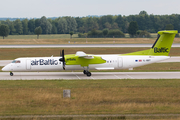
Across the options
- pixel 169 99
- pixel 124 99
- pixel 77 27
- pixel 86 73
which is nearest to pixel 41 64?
pixel 86 73

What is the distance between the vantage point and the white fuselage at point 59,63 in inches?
1193

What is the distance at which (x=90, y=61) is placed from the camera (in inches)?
1204

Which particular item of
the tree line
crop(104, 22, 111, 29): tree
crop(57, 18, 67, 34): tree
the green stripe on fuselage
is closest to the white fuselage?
the green stripe on fuselage

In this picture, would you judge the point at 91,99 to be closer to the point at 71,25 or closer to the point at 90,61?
the point at 90,61

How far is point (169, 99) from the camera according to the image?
1814cm

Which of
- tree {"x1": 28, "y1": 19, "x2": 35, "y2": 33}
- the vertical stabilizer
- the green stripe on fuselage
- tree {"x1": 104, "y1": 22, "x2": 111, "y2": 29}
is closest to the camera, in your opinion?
the green stripe on fuselage

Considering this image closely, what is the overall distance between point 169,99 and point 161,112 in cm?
398

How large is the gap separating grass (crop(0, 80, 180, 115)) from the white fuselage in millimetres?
6181

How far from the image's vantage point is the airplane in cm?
3027

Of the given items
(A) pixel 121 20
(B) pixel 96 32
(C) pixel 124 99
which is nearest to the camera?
(C) pixel 124 99

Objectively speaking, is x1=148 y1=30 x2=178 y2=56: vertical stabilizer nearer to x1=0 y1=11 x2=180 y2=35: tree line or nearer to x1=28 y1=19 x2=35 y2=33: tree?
x1=0 y1=11 x2=180 y2=35: tree line

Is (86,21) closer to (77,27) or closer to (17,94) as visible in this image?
(77,27)

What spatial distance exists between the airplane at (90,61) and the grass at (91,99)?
6.12 meters

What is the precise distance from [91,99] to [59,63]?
43.2 feet
